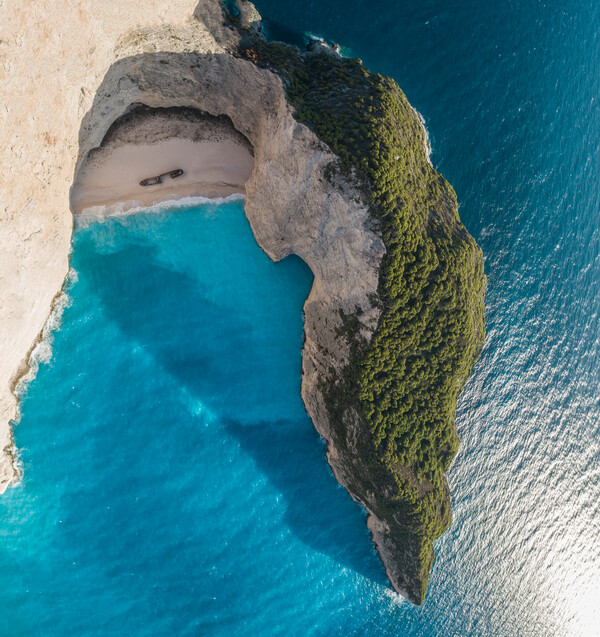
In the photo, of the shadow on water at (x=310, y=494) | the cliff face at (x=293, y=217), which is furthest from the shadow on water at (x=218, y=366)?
the cliff face at (x=293, y=217)

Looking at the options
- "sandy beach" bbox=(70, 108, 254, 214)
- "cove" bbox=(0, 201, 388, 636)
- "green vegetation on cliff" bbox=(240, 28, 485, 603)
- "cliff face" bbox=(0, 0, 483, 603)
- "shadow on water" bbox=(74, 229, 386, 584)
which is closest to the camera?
"cliff face" bbox=(0, 0, 483, 603)

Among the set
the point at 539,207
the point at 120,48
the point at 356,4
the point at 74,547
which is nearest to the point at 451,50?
the point at 356,4

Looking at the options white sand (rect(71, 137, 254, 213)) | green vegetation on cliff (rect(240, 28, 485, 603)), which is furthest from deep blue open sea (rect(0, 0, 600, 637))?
green vegetation on cliff (rect(240, 28, 485, 603))

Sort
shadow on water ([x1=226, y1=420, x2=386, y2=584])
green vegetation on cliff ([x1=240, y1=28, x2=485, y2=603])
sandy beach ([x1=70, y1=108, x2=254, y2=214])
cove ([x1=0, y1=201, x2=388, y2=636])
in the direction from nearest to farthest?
green vegetation on cliff ([x1=240, y1=28, x2=485, y2=603])
cove ([x1=0, y1=201, x2=388, y2=636])
sandy beach ([x1=70, y1=108, x2=254, y2=214])
shadow on water ([x1=226, y1=420, x2=386, y2=584])

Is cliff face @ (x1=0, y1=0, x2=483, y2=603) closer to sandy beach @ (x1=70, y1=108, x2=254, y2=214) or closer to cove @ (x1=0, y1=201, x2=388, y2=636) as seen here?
sandy beach @ (x1=70, y1=108, x2=254, y2=214)

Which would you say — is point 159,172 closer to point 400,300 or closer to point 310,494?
point 400,300

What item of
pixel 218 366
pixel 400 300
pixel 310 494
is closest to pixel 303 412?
pixel 310 494

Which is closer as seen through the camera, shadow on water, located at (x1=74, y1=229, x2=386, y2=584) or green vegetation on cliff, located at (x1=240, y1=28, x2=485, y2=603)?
green vegetation on cliff, located at (x1=240, y1=28, x2=485, y2=603)
